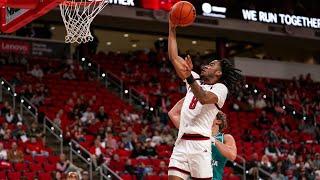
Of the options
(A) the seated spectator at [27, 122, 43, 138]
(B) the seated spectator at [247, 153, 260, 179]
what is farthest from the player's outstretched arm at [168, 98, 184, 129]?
(B) the seated spectator at [247, 153, 260, 179]

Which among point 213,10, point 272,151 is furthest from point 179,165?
point 213,10

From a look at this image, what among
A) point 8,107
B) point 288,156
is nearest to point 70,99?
point 8,107

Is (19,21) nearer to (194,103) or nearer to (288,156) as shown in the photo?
(194,103)

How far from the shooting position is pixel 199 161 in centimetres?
606

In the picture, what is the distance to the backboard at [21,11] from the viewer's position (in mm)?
8875

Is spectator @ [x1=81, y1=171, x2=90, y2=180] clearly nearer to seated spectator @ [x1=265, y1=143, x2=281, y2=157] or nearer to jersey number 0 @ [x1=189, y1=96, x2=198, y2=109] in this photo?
seated spectator @ [x1=265, y1=143, x2=281, y2=157]

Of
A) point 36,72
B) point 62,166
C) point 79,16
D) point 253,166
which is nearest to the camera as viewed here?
point 79,16

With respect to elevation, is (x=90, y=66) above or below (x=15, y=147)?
above

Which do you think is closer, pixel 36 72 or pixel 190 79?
pixel 190 79

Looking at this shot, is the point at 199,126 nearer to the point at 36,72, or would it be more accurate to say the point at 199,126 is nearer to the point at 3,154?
the point at 3,154

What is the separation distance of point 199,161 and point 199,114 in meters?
0.42

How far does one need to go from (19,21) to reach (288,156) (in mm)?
12990

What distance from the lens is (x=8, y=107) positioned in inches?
732

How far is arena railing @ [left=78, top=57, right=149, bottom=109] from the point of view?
23.1 meters
